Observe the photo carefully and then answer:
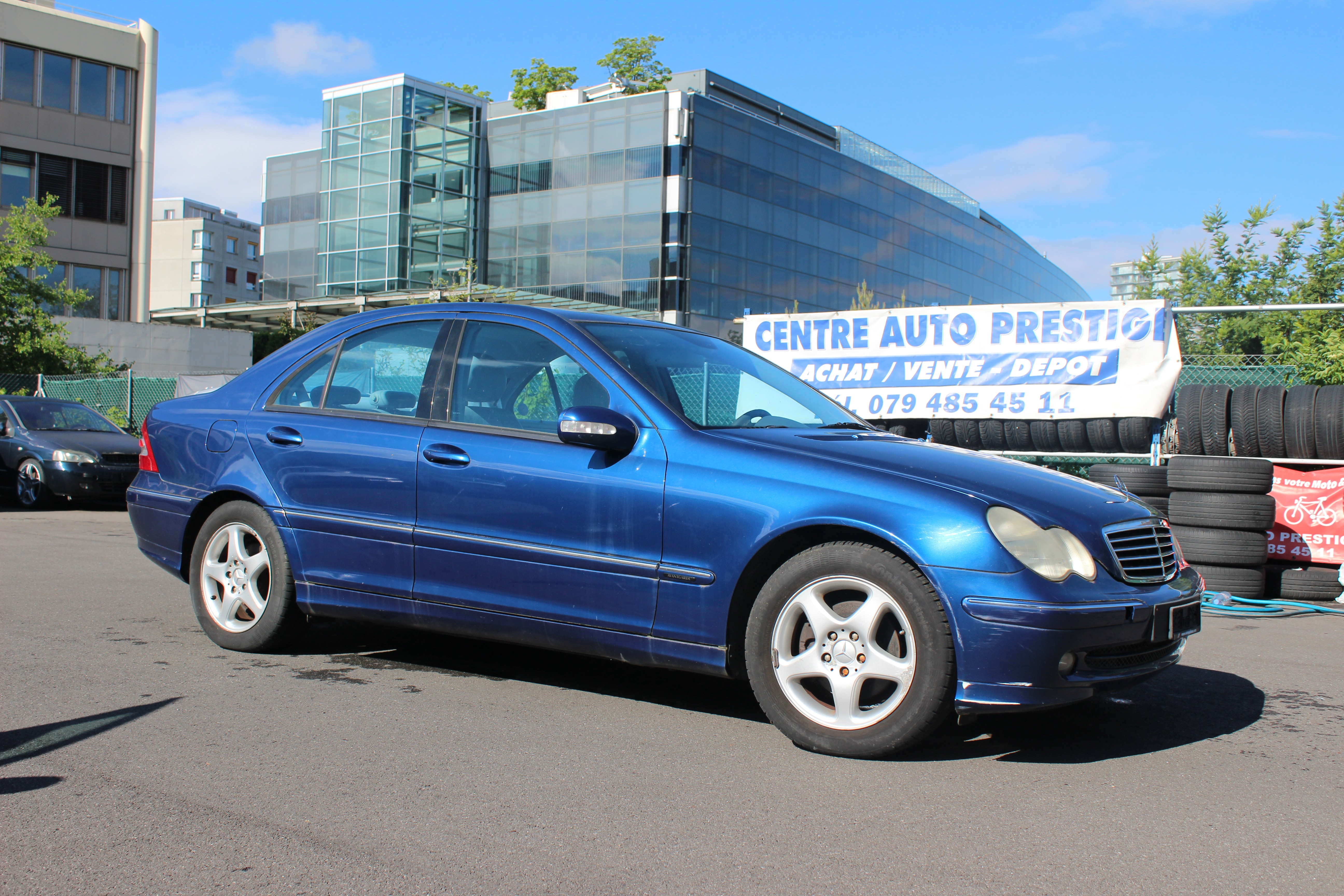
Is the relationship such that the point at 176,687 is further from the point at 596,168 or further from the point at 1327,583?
the point at 596,168

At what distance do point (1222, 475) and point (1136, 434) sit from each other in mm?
1798

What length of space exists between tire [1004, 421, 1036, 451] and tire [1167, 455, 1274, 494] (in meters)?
2.05

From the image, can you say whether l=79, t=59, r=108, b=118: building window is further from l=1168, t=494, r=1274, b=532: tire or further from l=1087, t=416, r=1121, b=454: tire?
l=1168, t=494, r=1274, b=532: tire

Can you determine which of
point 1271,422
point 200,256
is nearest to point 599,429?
point 1271,422

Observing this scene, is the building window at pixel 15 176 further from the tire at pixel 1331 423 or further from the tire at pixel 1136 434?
the tire at pixel 1331 423

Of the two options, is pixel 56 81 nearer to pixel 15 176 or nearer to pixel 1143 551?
pixel 15 176

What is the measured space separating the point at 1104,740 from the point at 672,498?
71.6 inches

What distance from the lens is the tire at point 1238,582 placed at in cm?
809

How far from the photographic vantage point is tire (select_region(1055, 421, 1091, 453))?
10125 millimetres

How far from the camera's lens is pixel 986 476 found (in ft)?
12.8

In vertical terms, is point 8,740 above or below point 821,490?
below

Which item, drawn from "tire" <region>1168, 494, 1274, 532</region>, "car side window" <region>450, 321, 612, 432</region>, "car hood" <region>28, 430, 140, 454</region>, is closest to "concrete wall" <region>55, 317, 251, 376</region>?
"car hood" <region>28, 430, 140, 454</region>

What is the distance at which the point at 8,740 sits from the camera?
12.2 ft

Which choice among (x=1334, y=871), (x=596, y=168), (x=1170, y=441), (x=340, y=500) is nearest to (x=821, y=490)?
(x=1334, y=871)
